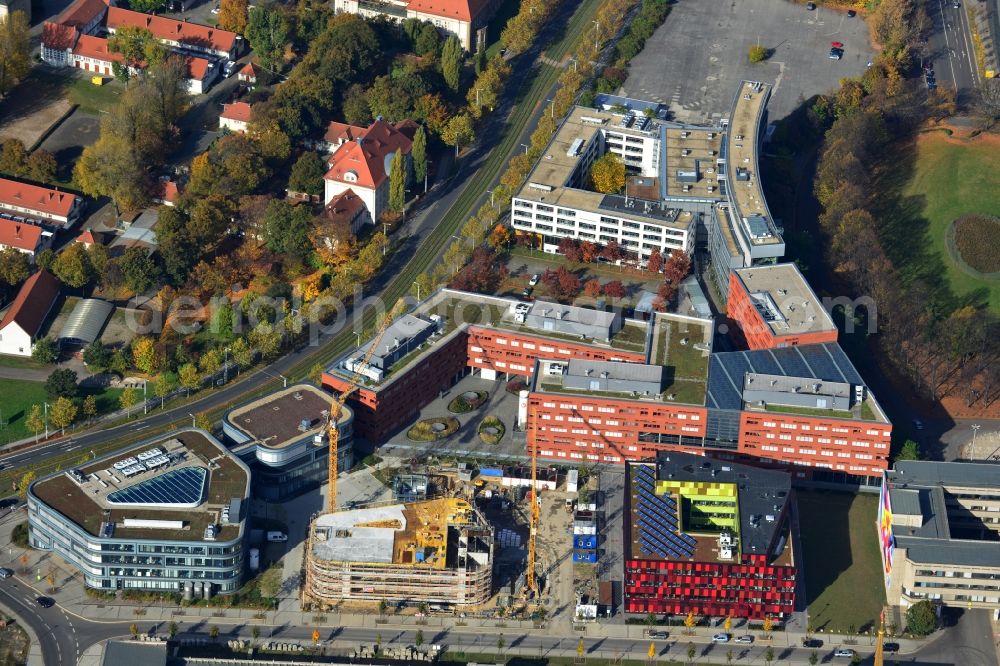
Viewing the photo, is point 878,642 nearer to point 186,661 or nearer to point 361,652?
point 361,652

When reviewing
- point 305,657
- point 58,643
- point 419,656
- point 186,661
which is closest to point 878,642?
point 419,656

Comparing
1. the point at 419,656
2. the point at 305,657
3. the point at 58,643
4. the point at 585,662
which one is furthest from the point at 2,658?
the point at 585,662

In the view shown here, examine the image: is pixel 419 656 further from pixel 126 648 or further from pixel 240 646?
pixel 126 648

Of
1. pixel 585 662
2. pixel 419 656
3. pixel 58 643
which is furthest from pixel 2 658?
pixel 585 662

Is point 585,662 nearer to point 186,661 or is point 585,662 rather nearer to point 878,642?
point 878,642
